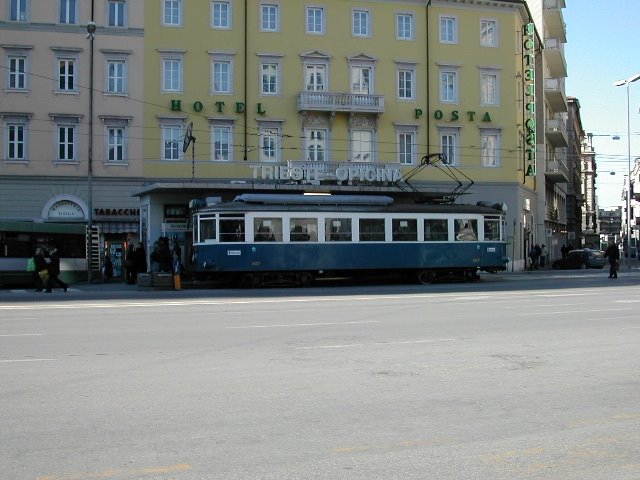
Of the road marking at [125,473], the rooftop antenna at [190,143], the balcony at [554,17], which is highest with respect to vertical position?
the balcony at [554,17]

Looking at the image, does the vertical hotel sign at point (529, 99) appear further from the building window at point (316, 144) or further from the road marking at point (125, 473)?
the road marking at point (125, 473)

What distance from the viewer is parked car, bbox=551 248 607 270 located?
47719mm

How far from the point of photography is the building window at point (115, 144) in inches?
1575

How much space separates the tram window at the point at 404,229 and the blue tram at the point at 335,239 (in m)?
0.04

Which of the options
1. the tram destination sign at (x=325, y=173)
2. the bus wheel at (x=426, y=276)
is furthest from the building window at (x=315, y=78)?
the bus wheel at (x=426, y=276)

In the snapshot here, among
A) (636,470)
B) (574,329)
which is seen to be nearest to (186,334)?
(574,329)

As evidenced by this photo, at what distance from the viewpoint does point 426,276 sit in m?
31.9

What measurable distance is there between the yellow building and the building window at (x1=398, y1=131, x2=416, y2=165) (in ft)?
0.22

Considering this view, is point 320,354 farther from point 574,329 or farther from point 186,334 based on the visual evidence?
point 574,329

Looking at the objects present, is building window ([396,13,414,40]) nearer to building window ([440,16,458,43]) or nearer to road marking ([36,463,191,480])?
building window ([440,16,458,43])

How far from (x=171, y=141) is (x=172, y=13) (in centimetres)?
680

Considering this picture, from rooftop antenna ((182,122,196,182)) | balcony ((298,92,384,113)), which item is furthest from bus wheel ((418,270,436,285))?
balcony ((298,92,384,113))

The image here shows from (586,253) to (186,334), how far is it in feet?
130

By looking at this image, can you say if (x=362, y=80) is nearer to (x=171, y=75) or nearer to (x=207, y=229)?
(x=171, y=75)
